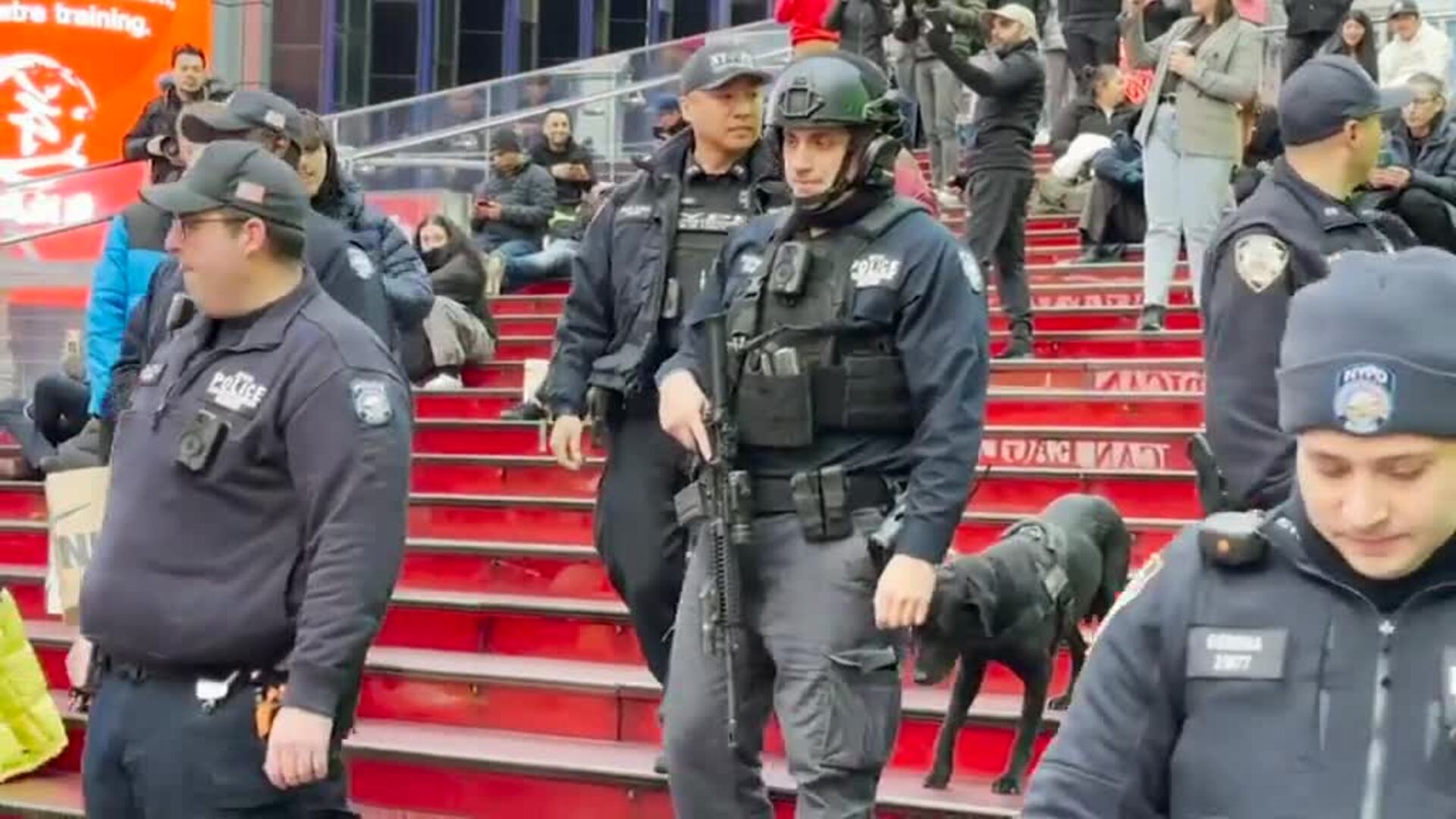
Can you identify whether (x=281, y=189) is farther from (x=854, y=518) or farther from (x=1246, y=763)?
(x=1246, y=763)

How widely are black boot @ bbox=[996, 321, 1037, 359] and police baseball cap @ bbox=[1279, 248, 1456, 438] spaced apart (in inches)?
301

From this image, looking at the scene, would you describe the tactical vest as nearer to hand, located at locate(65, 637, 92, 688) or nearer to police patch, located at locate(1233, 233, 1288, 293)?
police patch, located at locate(1233, 233, 1288, 293)

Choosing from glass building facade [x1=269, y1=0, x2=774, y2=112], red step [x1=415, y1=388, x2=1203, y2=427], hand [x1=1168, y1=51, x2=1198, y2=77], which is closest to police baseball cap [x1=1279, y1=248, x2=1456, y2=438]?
red step [x1=415, y1=388, x2=1203, y2=427]

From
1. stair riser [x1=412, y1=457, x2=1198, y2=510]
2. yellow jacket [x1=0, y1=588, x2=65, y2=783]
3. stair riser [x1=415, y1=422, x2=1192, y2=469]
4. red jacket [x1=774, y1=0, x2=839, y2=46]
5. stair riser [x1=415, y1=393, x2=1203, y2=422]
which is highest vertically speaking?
red jacket [x1=774, y1=0, x2=839, y2=46]

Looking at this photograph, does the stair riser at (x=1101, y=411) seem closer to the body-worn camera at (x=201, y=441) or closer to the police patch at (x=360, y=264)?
the police patch at (x=360, y=264)

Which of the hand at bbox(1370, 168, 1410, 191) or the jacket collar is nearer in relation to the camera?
the jacket collar

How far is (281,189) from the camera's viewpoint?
4.00 meters

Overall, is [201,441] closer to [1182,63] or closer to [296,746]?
[296,746]

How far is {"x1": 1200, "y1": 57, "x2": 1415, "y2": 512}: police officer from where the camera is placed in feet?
13.6

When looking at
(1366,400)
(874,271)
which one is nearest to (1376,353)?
(1366,400)

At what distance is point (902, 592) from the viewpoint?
13.4 feet

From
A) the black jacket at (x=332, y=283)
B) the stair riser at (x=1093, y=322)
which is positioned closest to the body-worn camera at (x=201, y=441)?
the black jacket at (x=332, y=283)

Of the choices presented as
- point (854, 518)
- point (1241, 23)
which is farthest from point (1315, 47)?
point (854, 518)

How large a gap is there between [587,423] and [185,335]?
151cm
